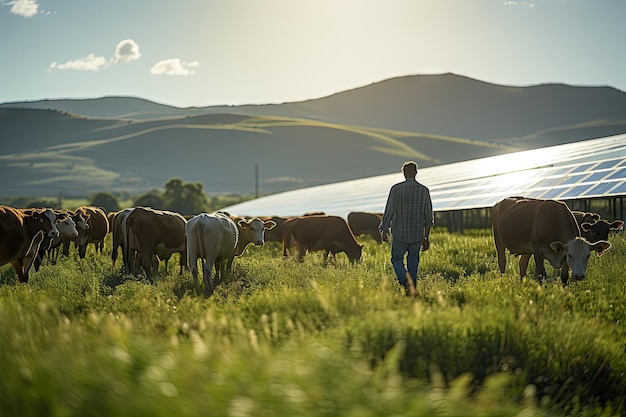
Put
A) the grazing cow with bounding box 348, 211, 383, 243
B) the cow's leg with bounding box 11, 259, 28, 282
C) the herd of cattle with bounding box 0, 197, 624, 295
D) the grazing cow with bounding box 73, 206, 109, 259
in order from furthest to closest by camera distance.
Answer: the grazing cow with bounding box 348, 211, 383, 243 → the grazing cow with bounding box 73, 206, 109, 259 → the cow's leg with bounding box 11, 259, 28, 282 → the herd of cattle with bounding box 0, 197, 624, 295

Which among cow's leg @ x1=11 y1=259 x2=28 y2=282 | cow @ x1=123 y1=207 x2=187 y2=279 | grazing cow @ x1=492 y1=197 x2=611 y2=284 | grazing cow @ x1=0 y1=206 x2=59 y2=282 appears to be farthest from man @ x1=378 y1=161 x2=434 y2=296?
cow's leg @ x1=11 y1=259 x2=28 y2=282

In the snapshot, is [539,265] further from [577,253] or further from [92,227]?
[92,227]

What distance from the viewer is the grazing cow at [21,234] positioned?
45.8 ft

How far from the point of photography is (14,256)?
46.9 ft

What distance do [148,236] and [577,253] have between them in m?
9.44

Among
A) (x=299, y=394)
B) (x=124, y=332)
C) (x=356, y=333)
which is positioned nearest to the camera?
(x=299, y=394)

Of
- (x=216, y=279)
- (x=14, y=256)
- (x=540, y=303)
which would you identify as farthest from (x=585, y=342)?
(x=14, y=256)

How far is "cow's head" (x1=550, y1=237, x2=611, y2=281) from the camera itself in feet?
39.1

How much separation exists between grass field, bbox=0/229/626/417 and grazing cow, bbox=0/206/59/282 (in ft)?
9.95

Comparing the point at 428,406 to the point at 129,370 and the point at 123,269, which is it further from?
the point at 123,269

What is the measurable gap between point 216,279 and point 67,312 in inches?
196

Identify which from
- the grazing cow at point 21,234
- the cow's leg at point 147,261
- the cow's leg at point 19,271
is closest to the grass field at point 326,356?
the grazing cow at point 21,234

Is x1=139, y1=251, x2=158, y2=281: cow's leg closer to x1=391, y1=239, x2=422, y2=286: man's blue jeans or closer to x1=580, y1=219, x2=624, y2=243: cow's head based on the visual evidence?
x1=391, y1=239, x2=422, y2=286: man's blue jeans

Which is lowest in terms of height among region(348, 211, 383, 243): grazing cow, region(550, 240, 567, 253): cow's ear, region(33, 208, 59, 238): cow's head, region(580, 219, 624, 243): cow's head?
region(348, 211, 383, 243): grazing cow
